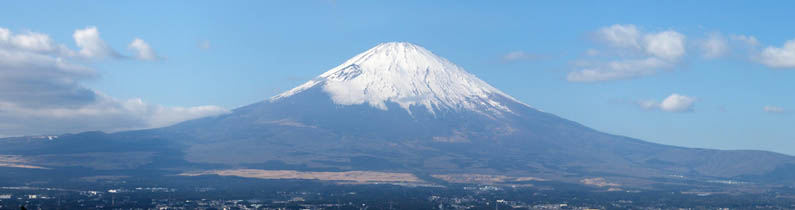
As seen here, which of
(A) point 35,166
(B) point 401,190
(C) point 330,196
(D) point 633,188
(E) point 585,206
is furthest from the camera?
(A) point 35,166

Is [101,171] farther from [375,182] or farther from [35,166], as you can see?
[375,182]

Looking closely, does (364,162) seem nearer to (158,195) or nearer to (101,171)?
(101,171)

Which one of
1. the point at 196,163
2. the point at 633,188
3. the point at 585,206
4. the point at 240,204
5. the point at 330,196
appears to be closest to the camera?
the point at 240,204

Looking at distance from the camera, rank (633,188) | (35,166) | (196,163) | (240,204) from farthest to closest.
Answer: (196,163)
(35,166)
(633,188)
(240,204)

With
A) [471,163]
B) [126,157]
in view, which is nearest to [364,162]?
[471,163]

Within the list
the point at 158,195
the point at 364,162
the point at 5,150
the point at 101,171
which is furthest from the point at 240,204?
the point at 5,150

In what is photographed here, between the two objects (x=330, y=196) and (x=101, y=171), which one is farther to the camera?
(x=101, y=171)

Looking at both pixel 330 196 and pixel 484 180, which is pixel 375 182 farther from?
pixel 330 196

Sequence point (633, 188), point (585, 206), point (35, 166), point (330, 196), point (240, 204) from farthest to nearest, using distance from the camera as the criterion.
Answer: point (35, 166), point (633, 188), point (330, 196), point (585, 206), point (240, 204)

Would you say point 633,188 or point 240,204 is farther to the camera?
point 633,188
